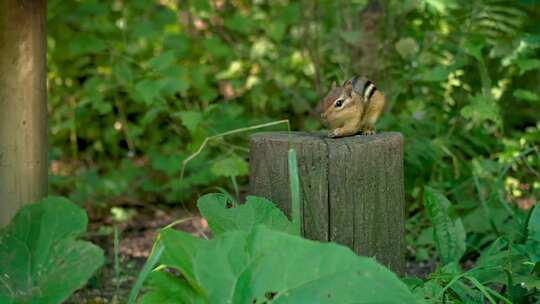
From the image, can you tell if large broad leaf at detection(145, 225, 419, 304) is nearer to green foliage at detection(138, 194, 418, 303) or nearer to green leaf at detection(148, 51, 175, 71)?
green foliage at detection(138, 194, 418, 303)

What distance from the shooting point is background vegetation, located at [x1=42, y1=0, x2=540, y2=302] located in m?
4.80

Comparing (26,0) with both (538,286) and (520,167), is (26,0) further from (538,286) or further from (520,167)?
(520,167)

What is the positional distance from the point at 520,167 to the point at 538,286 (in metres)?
2.73

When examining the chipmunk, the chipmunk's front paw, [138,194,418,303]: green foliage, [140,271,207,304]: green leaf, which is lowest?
[140,271,207,304]: green leaf

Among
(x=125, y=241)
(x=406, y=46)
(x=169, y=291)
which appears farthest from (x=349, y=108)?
(x=125, y=241)

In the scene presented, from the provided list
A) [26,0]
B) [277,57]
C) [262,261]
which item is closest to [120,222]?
[277,57]

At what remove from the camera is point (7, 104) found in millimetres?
3518

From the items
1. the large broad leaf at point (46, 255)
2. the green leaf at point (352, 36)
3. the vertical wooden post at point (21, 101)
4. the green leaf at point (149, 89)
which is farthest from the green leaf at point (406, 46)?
the large broad leaf at point (46, 255)

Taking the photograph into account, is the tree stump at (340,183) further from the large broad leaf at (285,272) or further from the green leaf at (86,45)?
the green leaf at (86,45)

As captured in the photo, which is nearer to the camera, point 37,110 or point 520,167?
point 37,110

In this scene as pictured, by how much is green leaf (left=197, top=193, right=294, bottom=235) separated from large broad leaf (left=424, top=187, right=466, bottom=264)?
1.00 meters

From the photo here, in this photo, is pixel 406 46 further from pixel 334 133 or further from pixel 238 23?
pixel 334 133

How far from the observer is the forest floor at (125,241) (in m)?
4.13

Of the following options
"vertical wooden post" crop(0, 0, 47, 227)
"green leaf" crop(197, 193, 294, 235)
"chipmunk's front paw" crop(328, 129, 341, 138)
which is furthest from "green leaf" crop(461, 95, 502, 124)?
"vertical wooden post" crop(0, 0, 47, 227)
